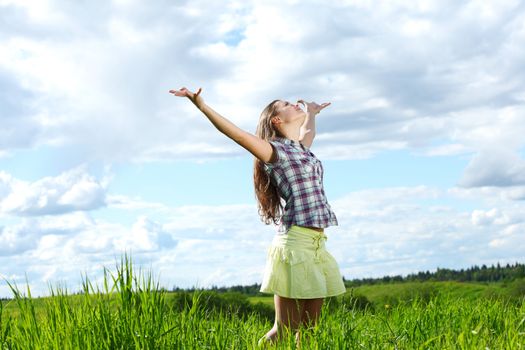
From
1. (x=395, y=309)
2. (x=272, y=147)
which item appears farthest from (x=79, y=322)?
(x=395, y=309)

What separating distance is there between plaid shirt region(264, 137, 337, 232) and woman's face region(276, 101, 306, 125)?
0.36 m

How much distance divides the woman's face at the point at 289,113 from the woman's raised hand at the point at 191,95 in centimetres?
113

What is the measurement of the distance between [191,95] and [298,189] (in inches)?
49.3

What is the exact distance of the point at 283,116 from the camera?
6.40m

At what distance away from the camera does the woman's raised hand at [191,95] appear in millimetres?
5445

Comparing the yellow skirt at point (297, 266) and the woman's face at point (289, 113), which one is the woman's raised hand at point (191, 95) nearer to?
the woman's face at point (289, 113)

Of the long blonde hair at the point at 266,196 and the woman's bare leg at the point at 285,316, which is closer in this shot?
A: the woman's bare leg at the point at 285,316

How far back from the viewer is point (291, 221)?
5.87 m

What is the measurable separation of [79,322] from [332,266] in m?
2.34

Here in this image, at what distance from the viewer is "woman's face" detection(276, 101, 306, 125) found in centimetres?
640

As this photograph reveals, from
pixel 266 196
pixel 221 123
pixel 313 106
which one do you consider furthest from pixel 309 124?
pixel 221 123

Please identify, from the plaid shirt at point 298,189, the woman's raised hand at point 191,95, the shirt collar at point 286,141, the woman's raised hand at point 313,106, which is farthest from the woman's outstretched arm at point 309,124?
the woman's raised hand at point 191,95

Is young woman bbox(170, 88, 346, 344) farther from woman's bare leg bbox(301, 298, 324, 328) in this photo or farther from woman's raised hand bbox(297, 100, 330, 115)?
woman's raised hand bbox(297, 100, 330, 115)

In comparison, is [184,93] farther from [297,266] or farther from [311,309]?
[311,309]
